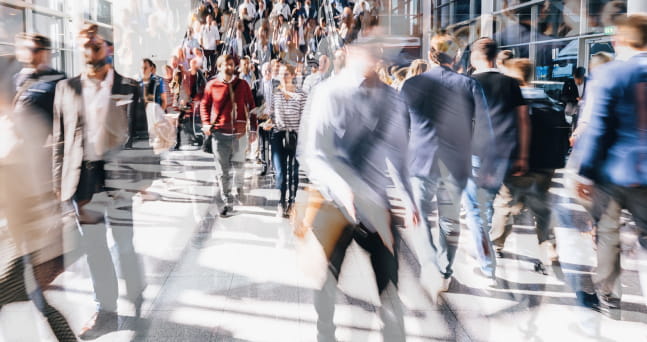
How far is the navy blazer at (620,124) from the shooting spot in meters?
3.54

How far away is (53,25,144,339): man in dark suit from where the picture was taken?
3.66 meters

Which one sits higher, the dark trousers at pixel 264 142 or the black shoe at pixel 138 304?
the dark trousers at pixel 264 142

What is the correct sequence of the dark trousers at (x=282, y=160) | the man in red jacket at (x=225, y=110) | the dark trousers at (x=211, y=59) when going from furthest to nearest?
the dark trousers at (x=211, y=59) → the dark trousers at (x=282, y=160) → the man in red jacket at (x=225, y=110)

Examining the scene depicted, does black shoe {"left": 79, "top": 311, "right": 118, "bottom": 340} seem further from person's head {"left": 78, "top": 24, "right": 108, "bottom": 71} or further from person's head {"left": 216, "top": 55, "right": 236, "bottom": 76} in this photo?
person's head {"left": 216, "top": 55, "right": 236, "bottom": 76}

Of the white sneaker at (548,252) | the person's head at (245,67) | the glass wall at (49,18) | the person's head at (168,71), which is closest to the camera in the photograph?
the white sneaker at (548,252)

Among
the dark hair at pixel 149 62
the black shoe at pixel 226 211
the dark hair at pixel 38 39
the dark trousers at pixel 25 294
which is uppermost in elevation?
the dark hair at pixel 149 62

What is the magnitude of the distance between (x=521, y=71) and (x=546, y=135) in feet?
1.79

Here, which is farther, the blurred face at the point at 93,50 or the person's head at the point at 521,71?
the person's head at the point at 521,71

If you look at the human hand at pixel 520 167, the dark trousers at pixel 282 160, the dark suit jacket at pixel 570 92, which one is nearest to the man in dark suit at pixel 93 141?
the human hand at pixel 520 167

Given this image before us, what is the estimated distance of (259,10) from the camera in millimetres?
14938

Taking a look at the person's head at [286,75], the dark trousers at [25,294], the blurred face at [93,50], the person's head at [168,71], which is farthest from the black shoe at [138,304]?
the person's head at [168,71]

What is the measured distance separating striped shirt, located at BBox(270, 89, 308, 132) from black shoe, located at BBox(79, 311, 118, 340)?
337cm

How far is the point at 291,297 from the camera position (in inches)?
176

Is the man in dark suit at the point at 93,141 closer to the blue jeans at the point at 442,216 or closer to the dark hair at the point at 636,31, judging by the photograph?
the blue jeans at the point at 442,216
